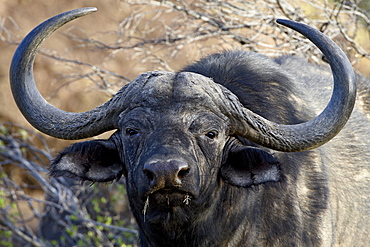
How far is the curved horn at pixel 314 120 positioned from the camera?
3395mm

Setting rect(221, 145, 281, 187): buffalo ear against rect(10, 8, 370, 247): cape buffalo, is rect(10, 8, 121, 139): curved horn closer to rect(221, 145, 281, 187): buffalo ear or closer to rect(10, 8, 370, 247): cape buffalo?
rect(10, 8, 370, 247): cape buffalo

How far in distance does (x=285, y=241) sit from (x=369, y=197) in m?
1.41

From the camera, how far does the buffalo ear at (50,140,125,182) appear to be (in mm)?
3818

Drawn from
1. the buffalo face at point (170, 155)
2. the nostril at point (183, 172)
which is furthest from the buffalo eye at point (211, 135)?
the nostril at point (183, 172)

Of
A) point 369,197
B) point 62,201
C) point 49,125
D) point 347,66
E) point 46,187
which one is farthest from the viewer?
point 46,187

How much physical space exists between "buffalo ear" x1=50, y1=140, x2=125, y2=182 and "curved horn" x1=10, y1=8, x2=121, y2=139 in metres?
0.10

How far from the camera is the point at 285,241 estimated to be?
388 centimetres

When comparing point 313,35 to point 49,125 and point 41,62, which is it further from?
point 41,62

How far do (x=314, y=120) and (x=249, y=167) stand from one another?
1.79 feet

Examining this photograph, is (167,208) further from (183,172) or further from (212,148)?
(212,148)

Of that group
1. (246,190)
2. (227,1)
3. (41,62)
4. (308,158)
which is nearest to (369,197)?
(308,158)

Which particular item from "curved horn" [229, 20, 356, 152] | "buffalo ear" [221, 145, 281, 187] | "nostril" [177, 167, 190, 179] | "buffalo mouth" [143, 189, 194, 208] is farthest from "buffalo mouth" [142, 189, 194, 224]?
"curved horn" [229, 20, 356, 152]

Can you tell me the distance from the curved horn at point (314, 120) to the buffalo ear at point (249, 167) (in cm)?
10

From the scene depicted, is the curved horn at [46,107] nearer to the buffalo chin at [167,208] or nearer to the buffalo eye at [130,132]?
the buffalo eye at [130,132]
